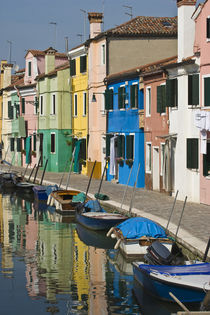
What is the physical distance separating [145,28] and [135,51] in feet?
5.53

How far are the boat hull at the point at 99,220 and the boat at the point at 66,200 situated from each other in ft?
12.8

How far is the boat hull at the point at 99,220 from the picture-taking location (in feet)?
87.7

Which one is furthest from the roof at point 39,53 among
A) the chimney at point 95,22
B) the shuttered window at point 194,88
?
the shuttered window at point 194,88

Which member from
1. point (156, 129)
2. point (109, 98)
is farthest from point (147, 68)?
point (109, 98)

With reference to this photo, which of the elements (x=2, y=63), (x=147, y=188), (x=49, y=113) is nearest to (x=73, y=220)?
(x=147, y=188)

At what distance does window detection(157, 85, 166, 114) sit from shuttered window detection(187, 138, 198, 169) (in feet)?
12.9

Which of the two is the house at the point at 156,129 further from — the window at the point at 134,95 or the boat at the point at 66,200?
the boat at the point at 66,200

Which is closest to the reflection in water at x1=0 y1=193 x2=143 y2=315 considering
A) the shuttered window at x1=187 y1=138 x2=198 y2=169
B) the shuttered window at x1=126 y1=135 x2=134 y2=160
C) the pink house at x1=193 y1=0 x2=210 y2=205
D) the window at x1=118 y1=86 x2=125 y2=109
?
the pink house at x1=193 y1=0 x2=210 y2=205

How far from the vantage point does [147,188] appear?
37.5 metres

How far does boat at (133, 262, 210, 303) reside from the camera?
16031mm

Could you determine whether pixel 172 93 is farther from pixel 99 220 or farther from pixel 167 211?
pixel 99 220

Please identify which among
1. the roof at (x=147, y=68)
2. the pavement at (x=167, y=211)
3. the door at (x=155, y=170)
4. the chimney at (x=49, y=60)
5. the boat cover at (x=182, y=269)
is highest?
the chimney at (x=49, y=60)

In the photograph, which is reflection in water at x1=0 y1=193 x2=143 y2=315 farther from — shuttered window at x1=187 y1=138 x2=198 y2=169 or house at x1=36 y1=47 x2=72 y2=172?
house at x1=36 y1=47 x2=72 y2=172

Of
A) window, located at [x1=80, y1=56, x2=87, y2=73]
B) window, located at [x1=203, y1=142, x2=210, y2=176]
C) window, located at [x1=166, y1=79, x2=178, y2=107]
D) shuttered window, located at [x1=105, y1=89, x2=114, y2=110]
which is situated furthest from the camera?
window, located at [x1=80, y1=56, x2=87, y2=73]
